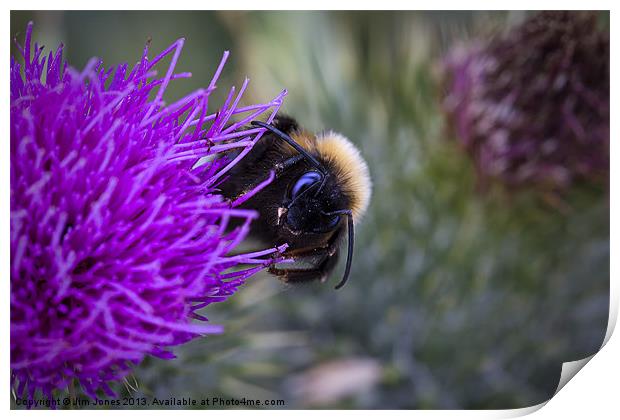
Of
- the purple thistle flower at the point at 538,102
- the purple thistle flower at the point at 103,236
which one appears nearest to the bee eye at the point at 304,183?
the purple thistle flower at the point at 103,236

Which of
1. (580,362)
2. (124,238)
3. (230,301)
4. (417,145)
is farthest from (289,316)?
(124,238)

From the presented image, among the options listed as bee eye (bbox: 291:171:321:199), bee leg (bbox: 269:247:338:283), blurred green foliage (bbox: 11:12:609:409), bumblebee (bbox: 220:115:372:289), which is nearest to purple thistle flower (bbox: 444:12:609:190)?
blurred green foliage (bbox: 11:12:609:409)

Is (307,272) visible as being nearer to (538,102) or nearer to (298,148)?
(298,148)

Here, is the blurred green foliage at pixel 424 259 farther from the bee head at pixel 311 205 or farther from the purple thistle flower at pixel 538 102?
the bee head at pixel 311 205

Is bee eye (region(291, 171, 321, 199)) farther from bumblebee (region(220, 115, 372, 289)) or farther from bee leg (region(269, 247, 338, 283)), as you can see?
bee leg (region(269, 247, 338, 283))

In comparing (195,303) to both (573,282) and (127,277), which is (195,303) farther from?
(573,282)
